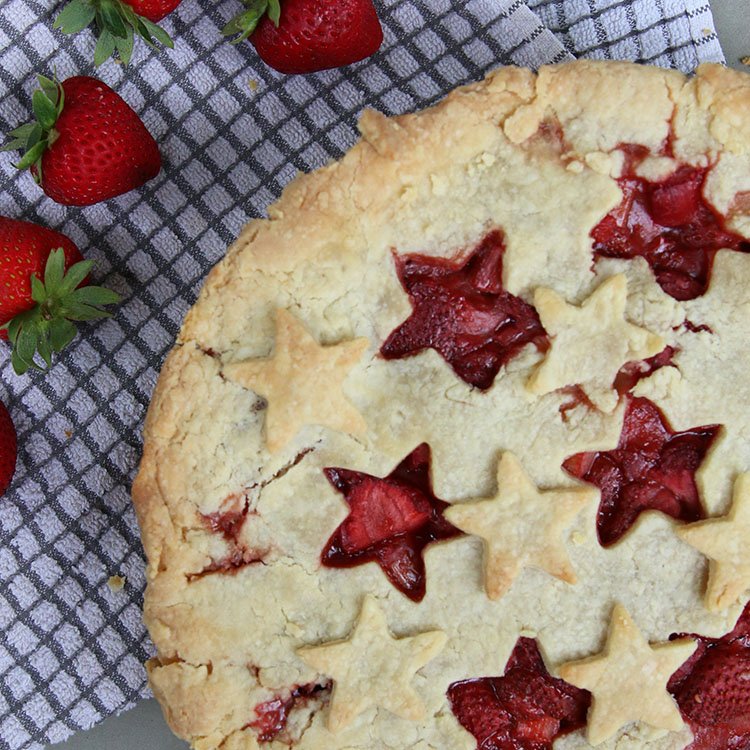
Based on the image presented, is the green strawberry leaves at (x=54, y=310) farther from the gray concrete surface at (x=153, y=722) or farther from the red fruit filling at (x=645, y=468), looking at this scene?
the red fruit filling at (x=645, y=468)

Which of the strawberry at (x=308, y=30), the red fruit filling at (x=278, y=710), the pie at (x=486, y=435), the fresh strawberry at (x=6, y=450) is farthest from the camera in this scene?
the fresh strawberry at (x=6, y=450)

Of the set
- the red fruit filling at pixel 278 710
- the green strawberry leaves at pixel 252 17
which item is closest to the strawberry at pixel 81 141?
the green strawberry leaves at pixel 252 17

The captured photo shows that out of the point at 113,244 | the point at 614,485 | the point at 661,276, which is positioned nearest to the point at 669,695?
the point at 614,485

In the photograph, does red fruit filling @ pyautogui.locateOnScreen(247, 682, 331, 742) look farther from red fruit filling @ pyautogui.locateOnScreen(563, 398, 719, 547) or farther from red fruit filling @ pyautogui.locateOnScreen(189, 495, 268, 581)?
red fruit filling @ pyautogui.locateOnScreen(563, 398, 719, 547)

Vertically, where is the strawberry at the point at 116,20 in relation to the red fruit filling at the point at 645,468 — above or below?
above

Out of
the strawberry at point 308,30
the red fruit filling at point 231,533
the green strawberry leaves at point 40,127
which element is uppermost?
the green strawberry leaves at point 40,127

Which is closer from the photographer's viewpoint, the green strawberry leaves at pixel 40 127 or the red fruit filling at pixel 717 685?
the red fruit filling at pixel 717 685

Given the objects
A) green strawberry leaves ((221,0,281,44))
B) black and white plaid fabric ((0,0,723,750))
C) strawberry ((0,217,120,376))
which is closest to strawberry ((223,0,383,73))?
green strawberry leaves ((221,0,281,44))
